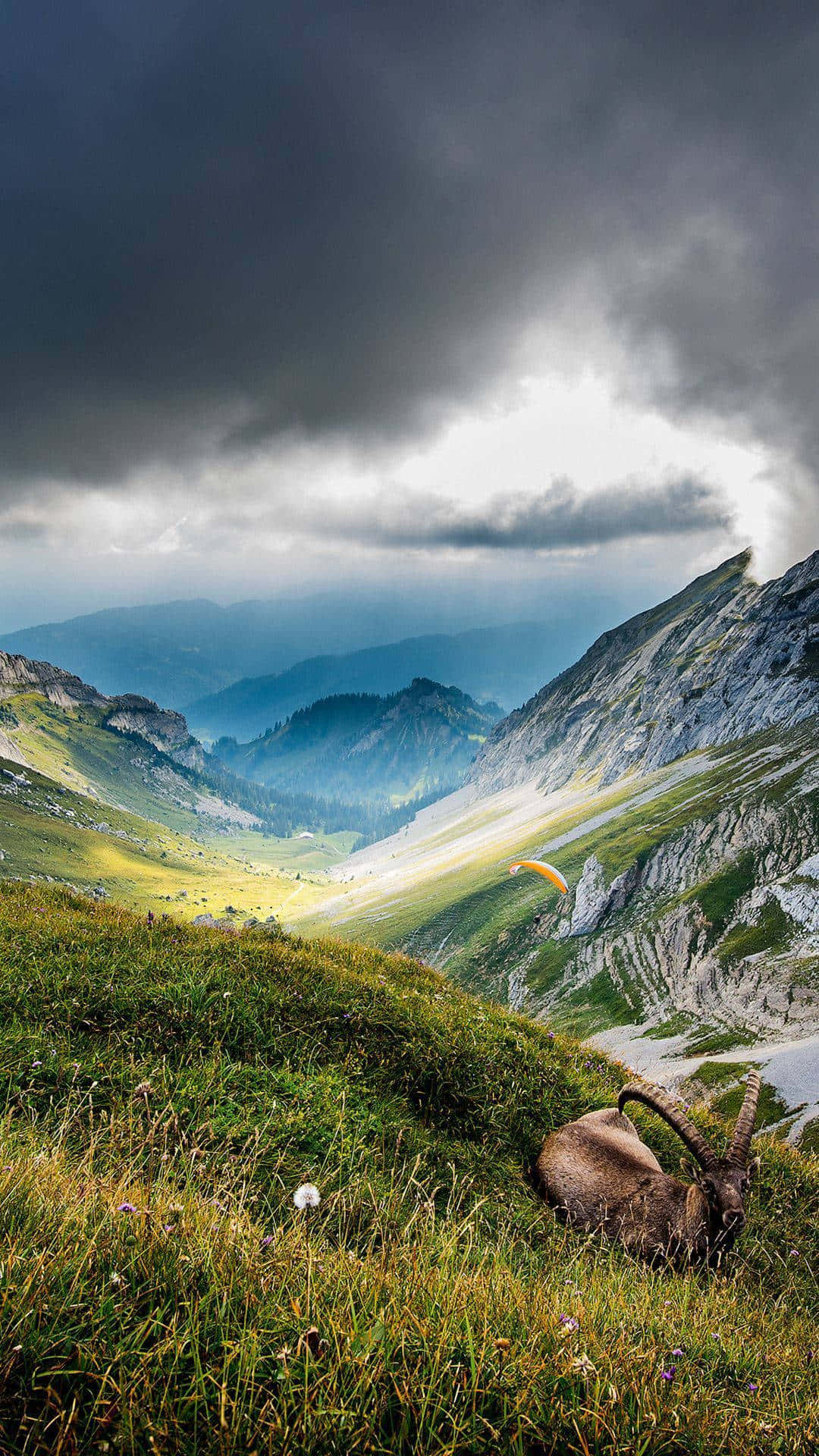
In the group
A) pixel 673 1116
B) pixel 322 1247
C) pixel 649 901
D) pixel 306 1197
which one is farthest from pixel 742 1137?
pixel 649 901

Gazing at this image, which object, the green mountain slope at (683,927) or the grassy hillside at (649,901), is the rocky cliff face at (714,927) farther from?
the grassy hillside at (649,901)

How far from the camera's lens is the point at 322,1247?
376cm

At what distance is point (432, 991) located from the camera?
10.5 m

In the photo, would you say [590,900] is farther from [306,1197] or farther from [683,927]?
[306,1197]

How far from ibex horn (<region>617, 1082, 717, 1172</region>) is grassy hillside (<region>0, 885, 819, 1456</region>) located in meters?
0.80

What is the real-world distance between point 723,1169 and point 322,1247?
16.7 feet

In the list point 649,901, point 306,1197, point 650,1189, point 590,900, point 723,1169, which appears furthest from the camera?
point 590,900

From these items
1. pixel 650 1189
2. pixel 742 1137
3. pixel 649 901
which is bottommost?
pixel 649 901

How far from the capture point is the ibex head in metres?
6.22

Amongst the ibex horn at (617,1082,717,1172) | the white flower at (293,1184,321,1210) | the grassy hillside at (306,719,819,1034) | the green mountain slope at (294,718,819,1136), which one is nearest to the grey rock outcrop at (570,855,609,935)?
the green mountain slope at (294,718,819,1136)

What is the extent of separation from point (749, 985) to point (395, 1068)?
380ft

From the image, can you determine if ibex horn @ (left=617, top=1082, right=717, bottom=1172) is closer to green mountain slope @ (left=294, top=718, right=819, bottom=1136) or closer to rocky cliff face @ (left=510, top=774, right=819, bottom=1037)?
green mountain slope @ (left=294, top=718, right=819, bottom=1136)

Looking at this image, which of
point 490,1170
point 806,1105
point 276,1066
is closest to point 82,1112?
point 276,1066

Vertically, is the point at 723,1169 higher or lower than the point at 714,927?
higher
